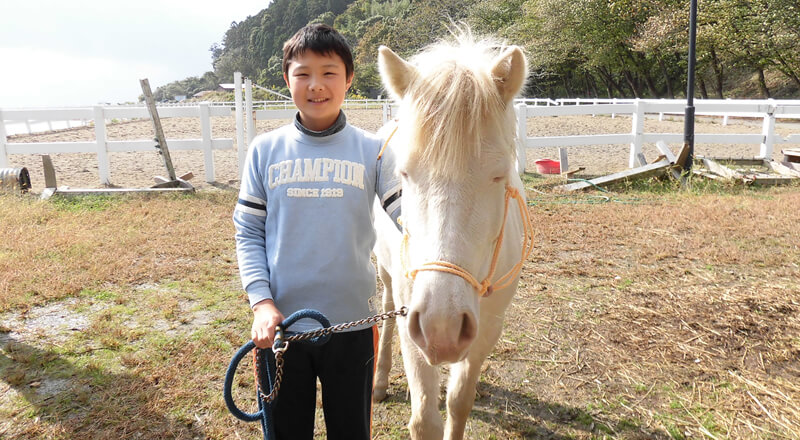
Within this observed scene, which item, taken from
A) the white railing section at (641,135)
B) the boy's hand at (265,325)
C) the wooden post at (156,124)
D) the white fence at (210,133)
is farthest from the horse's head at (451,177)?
the white railing section at (641,135)

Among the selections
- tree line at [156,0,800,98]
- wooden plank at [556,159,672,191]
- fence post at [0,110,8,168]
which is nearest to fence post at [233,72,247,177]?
tree line at [156,0,800,98]

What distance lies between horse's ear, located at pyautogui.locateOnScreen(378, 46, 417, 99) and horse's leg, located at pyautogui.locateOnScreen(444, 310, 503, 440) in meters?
1.16

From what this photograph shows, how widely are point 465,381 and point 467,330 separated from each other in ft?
3.38

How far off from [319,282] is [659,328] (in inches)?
119

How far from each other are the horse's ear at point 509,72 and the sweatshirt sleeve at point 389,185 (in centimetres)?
47

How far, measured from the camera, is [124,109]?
371 inches

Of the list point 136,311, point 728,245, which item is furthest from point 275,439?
point 728,245

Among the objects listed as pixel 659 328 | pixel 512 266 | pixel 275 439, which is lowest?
pixel 659 328

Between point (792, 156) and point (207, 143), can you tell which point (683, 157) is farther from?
point (207, 143)

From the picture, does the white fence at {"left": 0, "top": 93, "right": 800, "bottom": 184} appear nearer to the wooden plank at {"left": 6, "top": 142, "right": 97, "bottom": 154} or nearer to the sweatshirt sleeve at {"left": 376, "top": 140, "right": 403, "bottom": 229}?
the wooden plank at {"left": 6, "top": 142, "right": 97, "bottom": 154}

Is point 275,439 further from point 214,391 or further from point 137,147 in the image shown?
point 137,147

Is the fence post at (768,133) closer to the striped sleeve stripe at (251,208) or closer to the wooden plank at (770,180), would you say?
the wooden plank at (770,180)

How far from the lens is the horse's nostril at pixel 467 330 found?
1.32 m

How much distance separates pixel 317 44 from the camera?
1650mm
